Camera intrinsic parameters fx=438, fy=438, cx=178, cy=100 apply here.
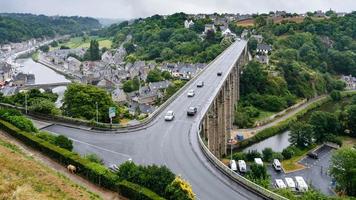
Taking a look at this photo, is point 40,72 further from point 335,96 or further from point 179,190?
point 179,190

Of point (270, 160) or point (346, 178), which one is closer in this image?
point (346, 178)

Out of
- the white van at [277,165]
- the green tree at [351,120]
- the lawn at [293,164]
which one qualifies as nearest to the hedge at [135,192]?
the white van at [277,165]

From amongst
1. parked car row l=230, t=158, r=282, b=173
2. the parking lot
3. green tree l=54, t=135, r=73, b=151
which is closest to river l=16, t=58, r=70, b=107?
parked car row l=230, t=158, r=282, b=173

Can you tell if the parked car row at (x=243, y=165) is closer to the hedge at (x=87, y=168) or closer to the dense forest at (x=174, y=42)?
the hedge at (x=87, y=168)

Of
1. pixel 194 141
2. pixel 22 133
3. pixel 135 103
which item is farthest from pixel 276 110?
pixel 22 133

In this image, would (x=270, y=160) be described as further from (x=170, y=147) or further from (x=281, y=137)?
(x=170, y=147)
